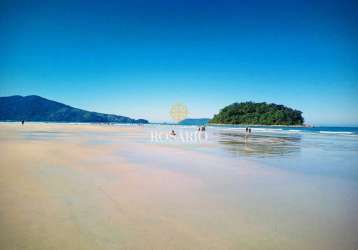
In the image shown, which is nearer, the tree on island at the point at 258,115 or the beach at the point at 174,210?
the beach at the point at 174,210

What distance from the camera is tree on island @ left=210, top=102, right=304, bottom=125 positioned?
15062 cm

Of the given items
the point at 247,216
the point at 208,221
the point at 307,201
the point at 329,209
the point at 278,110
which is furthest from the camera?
the point at 278,110

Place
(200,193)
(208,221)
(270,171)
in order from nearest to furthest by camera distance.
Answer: (208,221) → (200,193) → (270,171)

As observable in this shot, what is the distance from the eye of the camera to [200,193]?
6047mm

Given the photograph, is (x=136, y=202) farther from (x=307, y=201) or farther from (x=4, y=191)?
(x=307, y=201)

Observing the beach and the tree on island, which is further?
the tree on island

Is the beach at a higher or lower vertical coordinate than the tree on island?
lower

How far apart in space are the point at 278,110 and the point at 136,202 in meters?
164

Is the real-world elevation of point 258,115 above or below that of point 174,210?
above

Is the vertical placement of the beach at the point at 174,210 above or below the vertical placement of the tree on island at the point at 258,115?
below

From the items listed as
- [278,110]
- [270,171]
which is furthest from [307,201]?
[278,110]

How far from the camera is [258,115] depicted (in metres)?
164

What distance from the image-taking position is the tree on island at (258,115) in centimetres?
15062

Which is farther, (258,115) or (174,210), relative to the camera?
(258,115)
